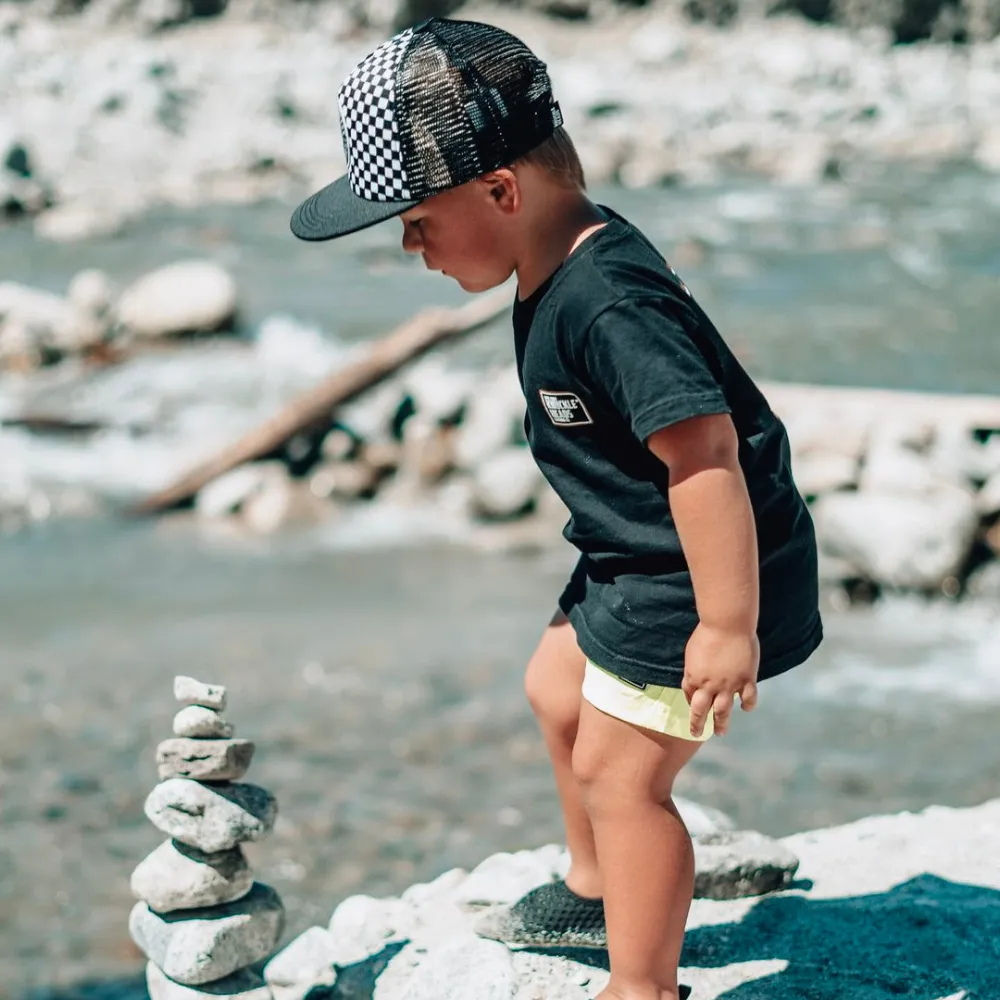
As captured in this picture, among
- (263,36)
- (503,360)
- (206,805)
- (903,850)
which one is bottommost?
(263,36)

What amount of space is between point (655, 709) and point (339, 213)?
937 mm

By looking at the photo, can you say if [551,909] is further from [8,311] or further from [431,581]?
[8,311]

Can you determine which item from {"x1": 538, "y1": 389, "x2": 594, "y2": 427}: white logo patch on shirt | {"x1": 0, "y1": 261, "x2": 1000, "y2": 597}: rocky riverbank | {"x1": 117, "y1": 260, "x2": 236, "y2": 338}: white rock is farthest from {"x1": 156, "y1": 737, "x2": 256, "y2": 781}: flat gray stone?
{"x1": 117, "y1": 260, "x2": 236, "y2": 338}: white rock

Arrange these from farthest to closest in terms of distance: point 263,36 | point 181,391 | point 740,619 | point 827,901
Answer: point 263,36
point 181,391
point 827,901
point 740,619

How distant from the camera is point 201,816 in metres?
2.77

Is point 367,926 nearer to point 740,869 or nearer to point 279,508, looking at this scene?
point 740,869

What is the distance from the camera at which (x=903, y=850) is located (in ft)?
11.0

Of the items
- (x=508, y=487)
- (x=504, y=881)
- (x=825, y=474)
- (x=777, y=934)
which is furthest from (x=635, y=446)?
(x=508, y=487)

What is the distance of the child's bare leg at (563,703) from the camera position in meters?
2.60

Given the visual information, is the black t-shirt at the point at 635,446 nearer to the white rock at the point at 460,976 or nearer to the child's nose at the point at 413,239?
the child's nose at the point at 413,239

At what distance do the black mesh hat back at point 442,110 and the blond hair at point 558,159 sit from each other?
2 centimetres

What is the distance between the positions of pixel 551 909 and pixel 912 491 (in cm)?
473

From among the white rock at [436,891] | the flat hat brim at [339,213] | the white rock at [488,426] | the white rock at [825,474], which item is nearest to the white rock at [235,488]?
the white rock at [488,426]

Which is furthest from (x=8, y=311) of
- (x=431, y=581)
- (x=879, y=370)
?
(x=879, y=370)
